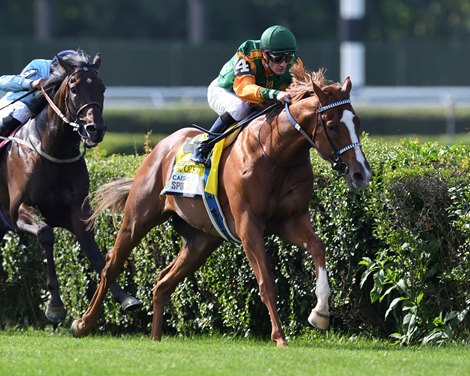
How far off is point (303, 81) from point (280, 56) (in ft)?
0.88

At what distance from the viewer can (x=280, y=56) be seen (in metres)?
7.78

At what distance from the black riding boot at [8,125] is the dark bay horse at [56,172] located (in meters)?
0.17

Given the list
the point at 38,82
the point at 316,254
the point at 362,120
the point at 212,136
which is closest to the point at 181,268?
the point at 212,136

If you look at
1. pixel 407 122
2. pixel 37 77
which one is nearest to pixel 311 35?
pixel 407 122

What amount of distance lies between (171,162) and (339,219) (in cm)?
131

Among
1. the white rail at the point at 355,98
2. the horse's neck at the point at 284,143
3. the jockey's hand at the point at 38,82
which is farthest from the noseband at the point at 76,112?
the white rail at the point at 355,98

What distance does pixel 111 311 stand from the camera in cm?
960

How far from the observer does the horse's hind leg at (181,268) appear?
848cm

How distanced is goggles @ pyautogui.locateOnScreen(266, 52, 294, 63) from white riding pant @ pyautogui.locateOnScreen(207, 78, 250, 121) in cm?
38

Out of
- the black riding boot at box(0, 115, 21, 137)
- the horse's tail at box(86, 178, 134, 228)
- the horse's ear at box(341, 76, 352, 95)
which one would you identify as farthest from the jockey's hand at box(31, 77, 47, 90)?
the horse's ear at box(341, 76, 352, 95)

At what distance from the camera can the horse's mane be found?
748cm

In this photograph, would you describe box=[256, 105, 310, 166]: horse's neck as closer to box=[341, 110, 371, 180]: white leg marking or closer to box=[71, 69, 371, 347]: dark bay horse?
box=[71, 69, 371, 347]: dark bay horse

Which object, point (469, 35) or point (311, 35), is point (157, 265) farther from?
point (469, 35)

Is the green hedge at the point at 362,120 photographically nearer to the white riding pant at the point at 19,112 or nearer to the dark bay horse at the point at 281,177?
the white riding pant at the point at 19,112
